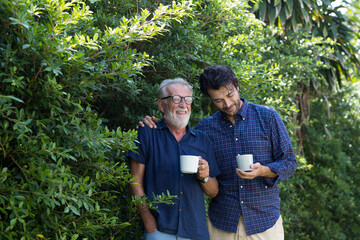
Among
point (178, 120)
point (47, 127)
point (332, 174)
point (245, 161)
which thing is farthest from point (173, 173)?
point (332, 174)

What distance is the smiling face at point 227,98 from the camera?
3164mm

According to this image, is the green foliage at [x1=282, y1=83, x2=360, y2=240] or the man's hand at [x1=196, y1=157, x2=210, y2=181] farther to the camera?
the green foliage at [x1=282, y1=83, x2=360, y2=240]

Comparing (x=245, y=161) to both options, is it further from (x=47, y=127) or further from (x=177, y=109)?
(x=47, y=127)

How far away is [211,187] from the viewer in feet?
9.95

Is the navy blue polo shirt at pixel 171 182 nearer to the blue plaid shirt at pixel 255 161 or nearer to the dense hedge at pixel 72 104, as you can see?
the dense hedge at pixel 72 104

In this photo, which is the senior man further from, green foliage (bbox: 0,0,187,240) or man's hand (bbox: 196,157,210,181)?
green foliage (bbox: 0,0,187,240)

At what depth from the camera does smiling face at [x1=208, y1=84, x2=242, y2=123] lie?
3.16 m

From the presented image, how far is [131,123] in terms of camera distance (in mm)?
3695

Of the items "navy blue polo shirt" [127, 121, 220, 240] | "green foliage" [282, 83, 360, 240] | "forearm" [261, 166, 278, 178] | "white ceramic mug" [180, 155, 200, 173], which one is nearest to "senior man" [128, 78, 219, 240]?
"navy blue polo shirt" [127, 121, 220, 240]

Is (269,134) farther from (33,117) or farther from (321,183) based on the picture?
(321,183)

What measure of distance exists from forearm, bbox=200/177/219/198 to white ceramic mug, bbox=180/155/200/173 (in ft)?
0.99

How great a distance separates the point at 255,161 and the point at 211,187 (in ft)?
1.23

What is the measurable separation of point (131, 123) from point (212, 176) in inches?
36.9

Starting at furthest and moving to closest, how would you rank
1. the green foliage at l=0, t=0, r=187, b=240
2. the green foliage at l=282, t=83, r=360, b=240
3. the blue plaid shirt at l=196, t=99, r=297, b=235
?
the green foliage at l=282, t=83, r=360, b=240 → the blue plaid shirt at l=196, t=99, r=297, b=235 → the green foliage at l=0, t=0, r=187, b=240
